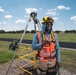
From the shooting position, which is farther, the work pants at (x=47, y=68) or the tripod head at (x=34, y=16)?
the tripod head at (x=34, y=16)

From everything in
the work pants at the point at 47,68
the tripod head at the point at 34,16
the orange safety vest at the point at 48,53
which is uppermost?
the tripod head at the point at 34,16

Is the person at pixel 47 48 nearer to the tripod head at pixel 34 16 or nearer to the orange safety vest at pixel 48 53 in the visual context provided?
the orange safety vest at pixel 48 53

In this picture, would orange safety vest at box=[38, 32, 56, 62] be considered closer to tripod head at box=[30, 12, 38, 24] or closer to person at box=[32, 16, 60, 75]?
person at box=[32, 16, 60, 75]

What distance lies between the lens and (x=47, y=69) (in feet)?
15.0

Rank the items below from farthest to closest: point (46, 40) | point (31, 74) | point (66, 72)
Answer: point (66, 72)
point (31, 74)
point (46, 40)

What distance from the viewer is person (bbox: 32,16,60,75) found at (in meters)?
4.50

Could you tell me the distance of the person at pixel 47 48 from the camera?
450 cm

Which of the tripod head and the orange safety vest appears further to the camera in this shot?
the tripod head

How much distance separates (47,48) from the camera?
4508 millimetres

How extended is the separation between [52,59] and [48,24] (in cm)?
81

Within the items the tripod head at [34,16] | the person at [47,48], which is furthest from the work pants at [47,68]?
the tripod head at [34,16]

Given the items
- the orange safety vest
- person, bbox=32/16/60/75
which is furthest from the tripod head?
the orange safety vest

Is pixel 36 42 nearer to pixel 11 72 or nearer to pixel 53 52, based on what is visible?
pixel 53 52

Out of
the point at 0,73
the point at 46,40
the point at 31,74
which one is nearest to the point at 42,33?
the point at 46,40
